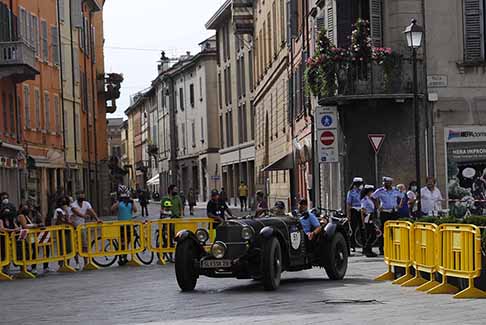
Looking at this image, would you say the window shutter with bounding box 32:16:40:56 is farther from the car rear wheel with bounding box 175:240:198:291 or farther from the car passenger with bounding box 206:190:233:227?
the car rear wheel with bounding box 175:240:198:291

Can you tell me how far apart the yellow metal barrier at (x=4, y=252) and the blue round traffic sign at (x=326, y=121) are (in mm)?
8899

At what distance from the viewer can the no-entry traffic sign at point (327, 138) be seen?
99.8 ft

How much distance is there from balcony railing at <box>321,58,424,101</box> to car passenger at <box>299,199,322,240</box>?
34.5ft

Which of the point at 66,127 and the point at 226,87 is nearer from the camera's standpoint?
the point at 66,127

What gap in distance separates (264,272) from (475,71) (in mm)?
14914

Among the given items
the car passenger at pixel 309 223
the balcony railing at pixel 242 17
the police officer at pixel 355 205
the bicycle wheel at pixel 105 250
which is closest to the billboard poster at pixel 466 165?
the police officer at pixel 355 205

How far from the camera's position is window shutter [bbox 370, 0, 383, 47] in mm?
31656

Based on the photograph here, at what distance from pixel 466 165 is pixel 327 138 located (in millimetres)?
3958

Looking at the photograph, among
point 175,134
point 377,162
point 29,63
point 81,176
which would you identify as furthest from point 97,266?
point 175,134

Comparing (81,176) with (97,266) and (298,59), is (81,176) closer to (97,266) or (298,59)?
(298,59)

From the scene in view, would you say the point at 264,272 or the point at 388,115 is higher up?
the point at 388,115

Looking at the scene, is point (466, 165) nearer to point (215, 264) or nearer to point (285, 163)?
point (215, 264)

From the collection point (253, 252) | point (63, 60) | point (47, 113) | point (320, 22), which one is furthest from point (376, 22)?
point (63, 60)

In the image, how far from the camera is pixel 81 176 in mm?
64562
